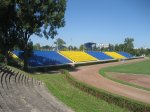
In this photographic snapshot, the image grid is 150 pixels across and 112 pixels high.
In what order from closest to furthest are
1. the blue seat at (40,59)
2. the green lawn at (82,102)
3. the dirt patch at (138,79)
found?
the green lawn at (82,102) < the dirt patch at (138,79) < the blue seat at (40,59)

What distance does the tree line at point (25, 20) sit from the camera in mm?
33469

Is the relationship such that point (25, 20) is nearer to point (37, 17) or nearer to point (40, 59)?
point (37, 17)

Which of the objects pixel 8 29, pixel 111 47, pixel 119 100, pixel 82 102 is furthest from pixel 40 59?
pixel 111 47


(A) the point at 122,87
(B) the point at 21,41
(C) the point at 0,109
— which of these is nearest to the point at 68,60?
(B) the point at 21,41

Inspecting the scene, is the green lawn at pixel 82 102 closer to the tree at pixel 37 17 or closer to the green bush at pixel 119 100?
the green bush at pixel 119 100

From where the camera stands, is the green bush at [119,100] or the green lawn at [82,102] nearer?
the green bush at [119,100]

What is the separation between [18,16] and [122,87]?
1615cm

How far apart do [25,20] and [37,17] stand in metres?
1.87

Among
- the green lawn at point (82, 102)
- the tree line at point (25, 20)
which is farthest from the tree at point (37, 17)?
the green lawn at point (82, 102)

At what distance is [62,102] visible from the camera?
62.8ft

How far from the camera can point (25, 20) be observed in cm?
3359

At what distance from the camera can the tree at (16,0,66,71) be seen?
33469 mm

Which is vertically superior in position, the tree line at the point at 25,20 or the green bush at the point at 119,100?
the tree line at the point at 25,20

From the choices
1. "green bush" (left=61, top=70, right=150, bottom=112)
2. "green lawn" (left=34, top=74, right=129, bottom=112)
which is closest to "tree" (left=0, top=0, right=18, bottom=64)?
"green lawn" (left=34, top=74, right=129, bottom=112)
